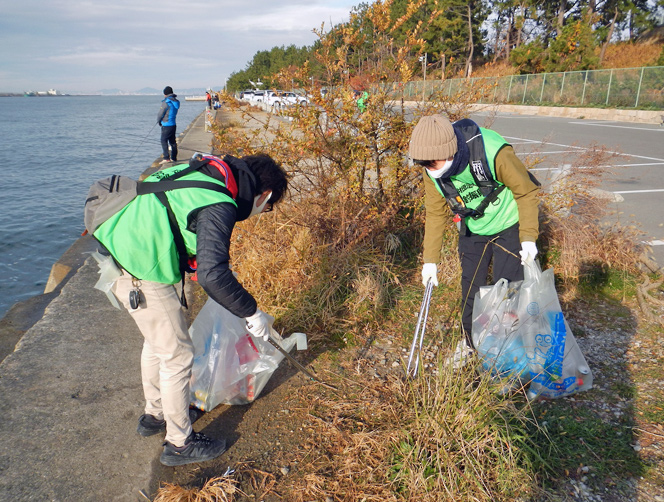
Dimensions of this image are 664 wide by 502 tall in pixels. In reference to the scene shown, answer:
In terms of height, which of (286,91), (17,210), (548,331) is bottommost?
(17,210)

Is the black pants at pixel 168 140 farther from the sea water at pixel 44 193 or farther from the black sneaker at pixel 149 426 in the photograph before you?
the black sneaker at pixel 149 426

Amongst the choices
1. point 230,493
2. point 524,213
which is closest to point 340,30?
point 524,213

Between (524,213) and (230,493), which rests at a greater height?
(524,213)

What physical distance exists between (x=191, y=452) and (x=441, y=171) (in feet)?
6.23

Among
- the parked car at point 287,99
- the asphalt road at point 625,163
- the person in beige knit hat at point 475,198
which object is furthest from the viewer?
the asphalt road at point 625,163

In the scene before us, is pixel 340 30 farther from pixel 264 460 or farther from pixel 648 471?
pixel 648 471

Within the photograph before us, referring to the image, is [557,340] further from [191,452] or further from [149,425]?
[149,425]

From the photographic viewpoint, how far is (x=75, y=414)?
2555mm

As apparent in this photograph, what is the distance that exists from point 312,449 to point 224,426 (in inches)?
21.1

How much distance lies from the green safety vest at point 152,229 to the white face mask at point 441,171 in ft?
3.65

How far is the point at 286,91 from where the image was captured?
412cm

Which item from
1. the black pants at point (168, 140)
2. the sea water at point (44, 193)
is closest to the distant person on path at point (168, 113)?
the black pants at point (168, 140)

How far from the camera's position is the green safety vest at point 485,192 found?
2.45m

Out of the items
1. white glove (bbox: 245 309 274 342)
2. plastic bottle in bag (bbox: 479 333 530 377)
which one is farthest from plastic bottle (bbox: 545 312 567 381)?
white glove (bbox: 245 309 274 342)
